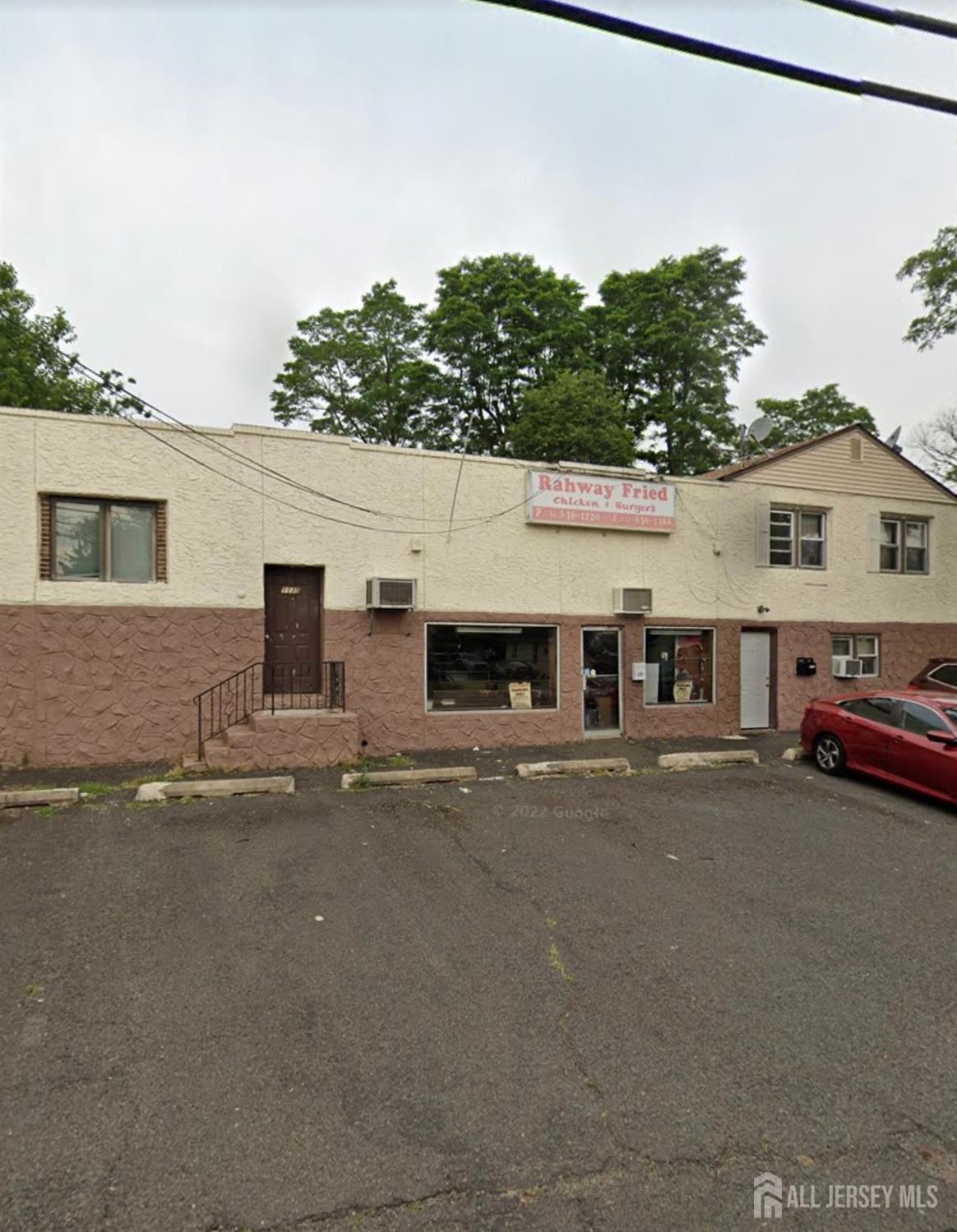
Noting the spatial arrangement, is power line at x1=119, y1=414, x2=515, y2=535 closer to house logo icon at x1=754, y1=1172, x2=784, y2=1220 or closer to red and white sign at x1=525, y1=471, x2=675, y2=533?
red and white sign at x1=525, y1=471, x2=675, y2=533

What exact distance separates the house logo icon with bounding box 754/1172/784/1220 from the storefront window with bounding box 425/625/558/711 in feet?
29.2

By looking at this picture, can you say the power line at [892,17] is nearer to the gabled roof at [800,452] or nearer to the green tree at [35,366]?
the gabled roof at [800,452]

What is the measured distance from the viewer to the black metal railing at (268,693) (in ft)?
32.9

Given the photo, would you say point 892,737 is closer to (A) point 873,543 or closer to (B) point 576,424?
(A) point 873,543

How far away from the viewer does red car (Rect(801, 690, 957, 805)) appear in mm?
8578

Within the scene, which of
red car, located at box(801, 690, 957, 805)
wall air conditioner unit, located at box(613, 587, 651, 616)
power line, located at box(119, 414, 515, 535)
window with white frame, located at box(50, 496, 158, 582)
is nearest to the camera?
red car, located at box(801, 690, 957, 805)

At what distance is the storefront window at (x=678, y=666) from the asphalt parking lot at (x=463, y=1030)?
6190 mm

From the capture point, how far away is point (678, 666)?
13180 millimetres

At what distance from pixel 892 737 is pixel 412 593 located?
7570 millimetres

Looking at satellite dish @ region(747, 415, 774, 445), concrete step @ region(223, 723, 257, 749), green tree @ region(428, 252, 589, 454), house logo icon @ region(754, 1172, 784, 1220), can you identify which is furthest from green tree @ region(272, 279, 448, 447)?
house logo icon @ region(754, 1172, 784, 1220)

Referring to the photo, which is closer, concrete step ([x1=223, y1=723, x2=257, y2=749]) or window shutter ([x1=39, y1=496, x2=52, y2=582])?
concrete step ([x1=223, y1=723, x2=257, y2=749])

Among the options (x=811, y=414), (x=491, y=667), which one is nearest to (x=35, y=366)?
(x=491, y=667)

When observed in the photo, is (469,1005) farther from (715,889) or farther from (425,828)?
(425,828)

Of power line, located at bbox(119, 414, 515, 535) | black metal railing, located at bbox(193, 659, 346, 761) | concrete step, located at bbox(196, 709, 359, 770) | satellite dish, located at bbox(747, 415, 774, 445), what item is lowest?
concrete step, located at bbox(196, 709, 359, 770)
